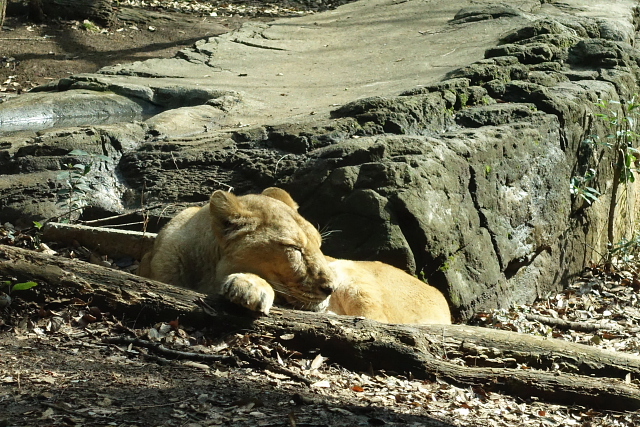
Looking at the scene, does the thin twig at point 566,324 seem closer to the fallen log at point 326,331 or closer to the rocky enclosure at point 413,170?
the rocky enclosure at point 413,170

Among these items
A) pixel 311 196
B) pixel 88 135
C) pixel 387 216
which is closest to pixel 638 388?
pixel 387 216

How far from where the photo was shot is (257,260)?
4473 millimetres

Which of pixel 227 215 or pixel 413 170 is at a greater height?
pixel 227 215

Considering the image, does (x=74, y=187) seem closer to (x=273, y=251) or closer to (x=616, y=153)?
(x=273, y=251)

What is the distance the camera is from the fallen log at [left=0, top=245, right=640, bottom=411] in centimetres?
416

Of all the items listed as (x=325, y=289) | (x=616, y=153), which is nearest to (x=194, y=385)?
(x=325, y=289)

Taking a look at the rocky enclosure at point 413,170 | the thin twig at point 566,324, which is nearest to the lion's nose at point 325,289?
the rocky enclosure at point 413,170

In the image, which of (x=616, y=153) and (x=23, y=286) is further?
(x=616, y=153)

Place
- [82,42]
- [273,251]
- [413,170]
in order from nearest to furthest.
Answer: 1. [273,251]
2. [413,170]
3. [82,42]

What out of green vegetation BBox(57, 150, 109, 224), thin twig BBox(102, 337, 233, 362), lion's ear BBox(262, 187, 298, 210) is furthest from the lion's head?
green vegetation BBox(57, 150, 109, 224)

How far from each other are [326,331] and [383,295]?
1.22 meters

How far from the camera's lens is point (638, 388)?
4418 mm

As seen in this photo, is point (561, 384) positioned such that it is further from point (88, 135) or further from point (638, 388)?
point (88, 135)

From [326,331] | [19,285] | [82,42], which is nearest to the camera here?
[19,285]
